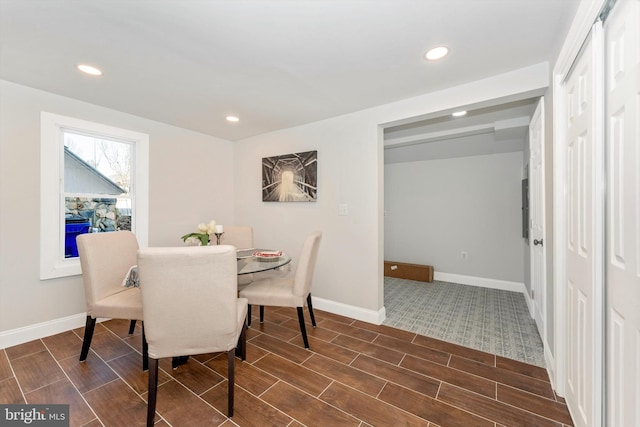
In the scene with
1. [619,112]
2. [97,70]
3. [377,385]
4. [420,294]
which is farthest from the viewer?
[420,294]

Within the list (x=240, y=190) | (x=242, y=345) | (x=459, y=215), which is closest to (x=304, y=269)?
(x=242, y=345)

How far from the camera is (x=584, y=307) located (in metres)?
1.28

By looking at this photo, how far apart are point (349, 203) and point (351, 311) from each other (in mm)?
1204

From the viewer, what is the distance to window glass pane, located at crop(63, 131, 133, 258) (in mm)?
2668

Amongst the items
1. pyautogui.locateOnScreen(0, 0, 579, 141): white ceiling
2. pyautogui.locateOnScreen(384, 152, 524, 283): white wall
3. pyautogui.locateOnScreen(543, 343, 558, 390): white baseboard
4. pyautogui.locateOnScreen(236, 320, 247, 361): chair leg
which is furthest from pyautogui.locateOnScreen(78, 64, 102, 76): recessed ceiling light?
pyautogui.locateOnScreen(384, 152, 524, 283): white wall

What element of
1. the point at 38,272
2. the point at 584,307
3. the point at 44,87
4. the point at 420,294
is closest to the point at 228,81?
the point at 44,87

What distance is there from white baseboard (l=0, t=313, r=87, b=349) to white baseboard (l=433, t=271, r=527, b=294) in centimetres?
473

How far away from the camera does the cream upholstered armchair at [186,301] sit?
1.40 meters

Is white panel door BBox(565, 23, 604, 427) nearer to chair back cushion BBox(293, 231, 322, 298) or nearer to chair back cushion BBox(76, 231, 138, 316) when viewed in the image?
chair back cushion BBox(293, 231, 322, 298)

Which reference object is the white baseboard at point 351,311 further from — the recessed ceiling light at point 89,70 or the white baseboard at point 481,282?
the recessed ceiling light at point 89,70

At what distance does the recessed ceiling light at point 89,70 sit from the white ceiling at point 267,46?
2.2 inches

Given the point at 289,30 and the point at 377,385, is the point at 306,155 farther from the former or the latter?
the point at 377,385

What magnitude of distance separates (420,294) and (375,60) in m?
3.02

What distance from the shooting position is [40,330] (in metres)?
2.40
